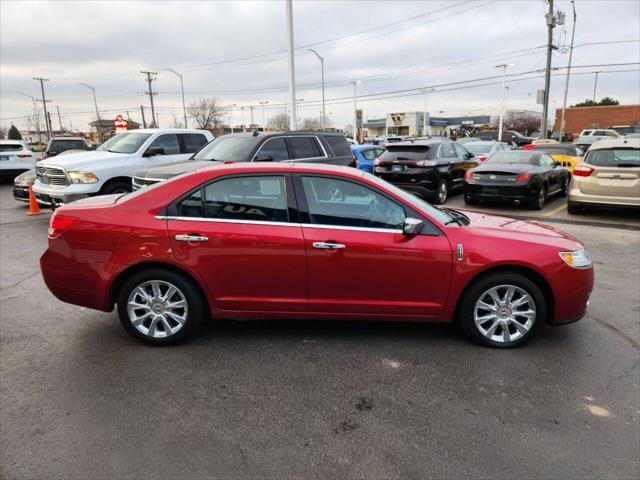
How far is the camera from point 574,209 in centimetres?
1105

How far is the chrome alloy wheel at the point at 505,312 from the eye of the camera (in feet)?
13.4

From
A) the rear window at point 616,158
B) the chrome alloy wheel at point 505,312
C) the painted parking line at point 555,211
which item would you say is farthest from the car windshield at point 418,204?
the painted parking line at point 555,211

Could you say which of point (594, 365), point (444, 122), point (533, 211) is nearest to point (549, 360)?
point (594, 365)

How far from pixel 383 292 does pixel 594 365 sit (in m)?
1.83

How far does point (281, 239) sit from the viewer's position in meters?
3.91

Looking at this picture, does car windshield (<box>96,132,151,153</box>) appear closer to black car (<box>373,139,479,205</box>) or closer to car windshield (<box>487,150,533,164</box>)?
black car (<box>373,139,479,205</box>)

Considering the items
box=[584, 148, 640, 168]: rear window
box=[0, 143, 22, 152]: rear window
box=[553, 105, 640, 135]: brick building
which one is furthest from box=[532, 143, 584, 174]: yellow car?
box=[553, 105, 640, 135]: brick building

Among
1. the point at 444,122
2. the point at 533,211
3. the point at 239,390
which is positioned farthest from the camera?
the point at 444,122

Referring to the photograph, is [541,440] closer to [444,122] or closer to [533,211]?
[533,211]

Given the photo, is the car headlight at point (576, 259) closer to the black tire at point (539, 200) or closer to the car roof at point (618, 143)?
the car roof at point (618, 143)

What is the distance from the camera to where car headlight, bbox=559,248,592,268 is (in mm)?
4070

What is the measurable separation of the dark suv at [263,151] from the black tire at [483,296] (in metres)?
5.27

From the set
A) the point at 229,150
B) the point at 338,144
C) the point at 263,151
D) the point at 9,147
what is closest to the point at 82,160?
the point at 229,150

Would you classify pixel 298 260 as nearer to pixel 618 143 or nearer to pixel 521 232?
pixel 521 232
